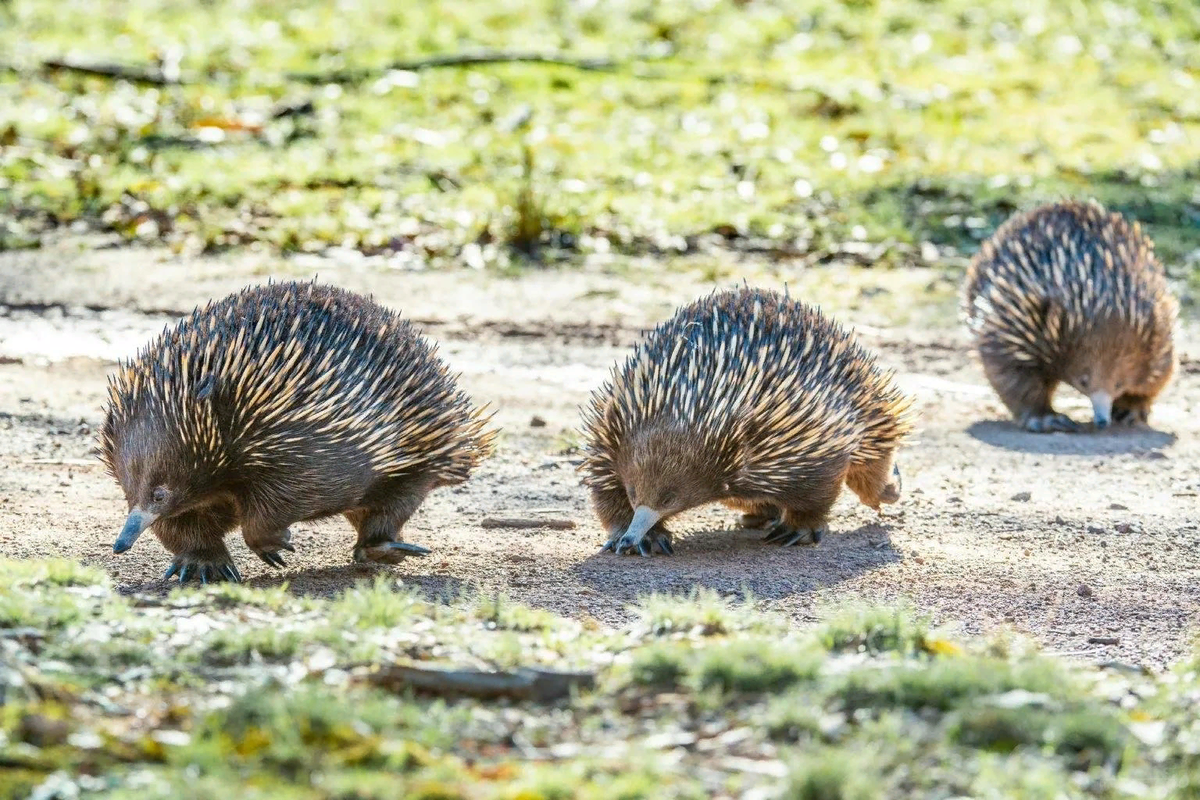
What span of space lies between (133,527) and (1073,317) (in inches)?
231

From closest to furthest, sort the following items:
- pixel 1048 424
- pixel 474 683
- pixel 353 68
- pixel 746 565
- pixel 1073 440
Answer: pixel 474 683 < pixel 746 565 < pixel 1073 440 < pixel 1048 424 < pixel 353 68

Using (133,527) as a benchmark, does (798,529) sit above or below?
below

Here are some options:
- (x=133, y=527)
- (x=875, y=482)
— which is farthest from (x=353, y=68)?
(x=133, y=527)

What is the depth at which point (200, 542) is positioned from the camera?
6.33 m

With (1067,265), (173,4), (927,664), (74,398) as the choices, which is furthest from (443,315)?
(173,4)

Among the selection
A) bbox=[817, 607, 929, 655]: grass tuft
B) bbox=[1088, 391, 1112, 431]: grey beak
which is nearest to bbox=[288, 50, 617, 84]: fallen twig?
bbox=[1088, 391, 1112, 431]: grey beak

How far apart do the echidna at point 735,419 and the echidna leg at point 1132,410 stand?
3255 mm

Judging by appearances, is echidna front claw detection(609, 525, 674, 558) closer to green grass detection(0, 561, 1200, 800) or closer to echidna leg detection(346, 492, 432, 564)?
echidna leg detection(346, 492, 432, 564)

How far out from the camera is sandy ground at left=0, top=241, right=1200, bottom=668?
6449mm

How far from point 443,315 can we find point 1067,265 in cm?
417

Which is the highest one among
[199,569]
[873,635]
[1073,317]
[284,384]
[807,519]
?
[1073,317]

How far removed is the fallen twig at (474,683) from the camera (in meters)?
4.33

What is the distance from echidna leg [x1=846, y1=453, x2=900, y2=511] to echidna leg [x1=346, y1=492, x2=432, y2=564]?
1997 mm

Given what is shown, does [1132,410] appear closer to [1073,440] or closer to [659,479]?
[1073,440]
